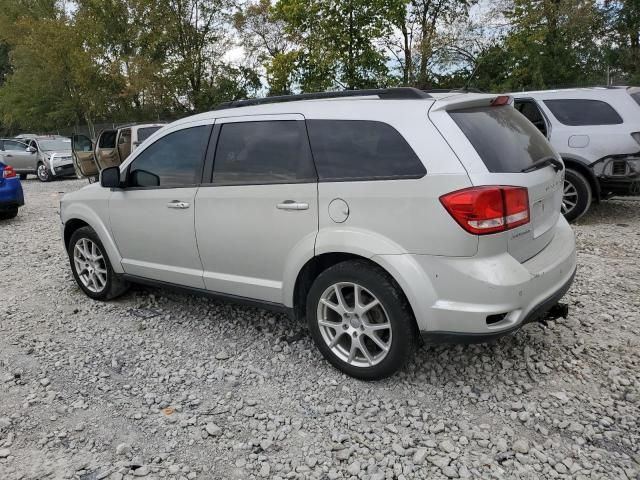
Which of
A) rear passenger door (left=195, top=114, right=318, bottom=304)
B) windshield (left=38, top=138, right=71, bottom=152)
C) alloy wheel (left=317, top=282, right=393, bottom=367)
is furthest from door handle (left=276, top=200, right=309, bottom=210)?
windshield (left=38, top=138, right=71, bottom=152)

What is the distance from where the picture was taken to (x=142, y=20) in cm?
2677

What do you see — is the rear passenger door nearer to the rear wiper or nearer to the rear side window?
the rear side window

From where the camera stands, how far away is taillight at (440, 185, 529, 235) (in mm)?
2732

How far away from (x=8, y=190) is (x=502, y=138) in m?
9.21

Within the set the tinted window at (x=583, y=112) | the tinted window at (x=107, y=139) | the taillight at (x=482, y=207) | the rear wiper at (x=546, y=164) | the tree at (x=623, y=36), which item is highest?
the tree at (x=623, y=36)

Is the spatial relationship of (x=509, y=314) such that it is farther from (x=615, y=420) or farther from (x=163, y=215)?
(x=163, y=215)

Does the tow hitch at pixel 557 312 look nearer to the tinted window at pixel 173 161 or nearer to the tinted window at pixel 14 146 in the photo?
the tinted window at pixel 173 161

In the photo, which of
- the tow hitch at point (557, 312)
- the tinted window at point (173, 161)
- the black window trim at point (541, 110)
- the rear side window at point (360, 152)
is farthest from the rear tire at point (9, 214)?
the tow hitch at point (557, 312)

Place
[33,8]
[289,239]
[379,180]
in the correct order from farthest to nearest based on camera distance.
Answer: [33,8], [289,239], [379,180]

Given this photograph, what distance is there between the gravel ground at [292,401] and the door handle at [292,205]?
1.08m

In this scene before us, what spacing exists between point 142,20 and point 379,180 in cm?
2762

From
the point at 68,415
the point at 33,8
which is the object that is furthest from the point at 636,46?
the point at 33,8

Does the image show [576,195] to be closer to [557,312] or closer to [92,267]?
[557,312]

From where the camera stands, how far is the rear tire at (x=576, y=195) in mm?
7016
